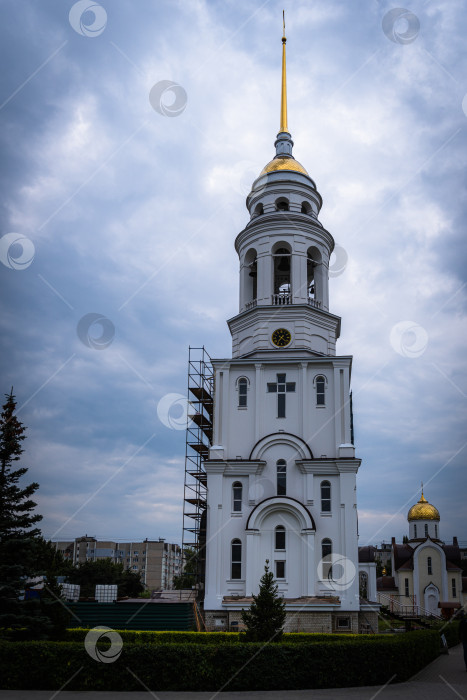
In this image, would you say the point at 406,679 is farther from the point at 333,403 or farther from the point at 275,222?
the point at 275,222

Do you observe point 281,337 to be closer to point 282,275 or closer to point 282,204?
point 282,275

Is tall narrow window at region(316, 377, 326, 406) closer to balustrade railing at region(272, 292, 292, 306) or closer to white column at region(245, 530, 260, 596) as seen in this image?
balustrade railing at region(272, 292, 292, 306)

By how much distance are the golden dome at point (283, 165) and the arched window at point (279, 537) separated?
64.4ft

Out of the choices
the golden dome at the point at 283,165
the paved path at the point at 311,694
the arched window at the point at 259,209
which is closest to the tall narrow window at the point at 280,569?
the paved path at the point at 311,694

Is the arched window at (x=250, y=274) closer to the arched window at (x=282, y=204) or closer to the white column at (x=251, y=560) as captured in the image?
the arched window at (x=282, y=204)

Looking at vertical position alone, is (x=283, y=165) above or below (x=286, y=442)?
above

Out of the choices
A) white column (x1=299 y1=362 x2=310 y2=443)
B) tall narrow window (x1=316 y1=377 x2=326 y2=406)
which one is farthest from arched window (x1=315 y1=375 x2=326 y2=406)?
Answer: white column (x1=299 y1=362 x2=310 y2=443)

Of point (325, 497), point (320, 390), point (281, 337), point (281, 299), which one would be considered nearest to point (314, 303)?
point (281, 299)

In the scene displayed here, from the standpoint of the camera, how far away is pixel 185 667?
16375mm

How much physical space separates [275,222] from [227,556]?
17.1 metres

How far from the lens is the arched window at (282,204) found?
36531 millimetres

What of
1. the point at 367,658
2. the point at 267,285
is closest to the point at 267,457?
the point at 267,285

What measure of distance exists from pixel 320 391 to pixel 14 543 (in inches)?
682

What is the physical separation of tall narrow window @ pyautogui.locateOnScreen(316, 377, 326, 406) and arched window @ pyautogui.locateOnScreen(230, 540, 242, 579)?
24.9ft
